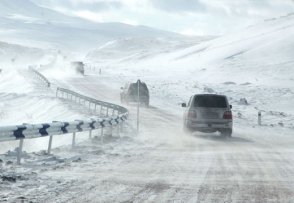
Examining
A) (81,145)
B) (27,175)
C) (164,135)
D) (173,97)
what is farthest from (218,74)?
(27,175)

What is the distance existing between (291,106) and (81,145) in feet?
91.9

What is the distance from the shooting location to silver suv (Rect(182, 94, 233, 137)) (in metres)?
19.6

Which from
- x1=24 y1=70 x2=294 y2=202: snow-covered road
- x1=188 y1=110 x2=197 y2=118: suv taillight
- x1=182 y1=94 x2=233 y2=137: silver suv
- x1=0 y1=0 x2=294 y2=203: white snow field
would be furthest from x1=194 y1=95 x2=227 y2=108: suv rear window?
x1=24 y1=70 x2=294 y2=202: snow-covered road

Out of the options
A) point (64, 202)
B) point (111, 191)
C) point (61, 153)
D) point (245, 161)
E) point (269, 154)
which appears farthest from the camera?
point (269, 154)

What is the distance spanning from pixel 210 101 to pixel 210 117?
28.4 inches

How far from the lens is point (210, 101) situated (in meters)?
20.0

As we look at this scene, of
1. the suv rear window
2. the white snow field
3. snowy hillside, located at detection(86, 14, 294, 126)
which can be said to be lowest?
the white snow field

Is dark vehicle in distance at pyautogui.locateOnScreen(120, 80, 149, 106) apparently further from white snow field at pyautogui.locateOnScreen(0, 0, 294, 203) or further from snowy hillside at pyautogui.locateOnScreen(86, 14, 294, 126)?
snowy hillside at pyautogui.locateOnScreen(86, 14, 294, 126)

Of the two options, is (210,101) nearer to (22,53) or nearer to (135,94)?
(135,94)

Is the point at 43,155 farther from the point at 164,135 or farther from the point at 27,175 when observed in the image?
the point at 164,135

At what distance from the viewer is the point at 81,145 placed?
15156 mm

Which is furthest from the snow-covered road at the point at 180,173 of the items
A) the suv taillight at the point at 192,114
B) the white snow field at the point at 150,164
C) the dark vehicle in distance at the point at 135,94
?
the dark vehicle in distance at the point at 135,94

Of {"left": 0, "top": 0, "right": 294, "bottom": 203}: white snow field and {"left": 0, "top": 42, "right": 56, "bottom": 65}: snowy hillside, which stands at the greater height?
{"left": 0, "top": 42, "right": 56, "bottom": 65}: snowy hillside

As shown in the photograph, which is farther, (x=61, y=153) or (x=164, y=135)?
(x=164, y=135)
